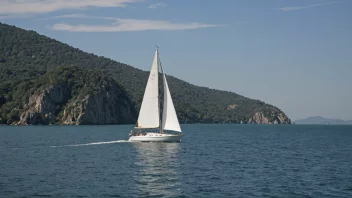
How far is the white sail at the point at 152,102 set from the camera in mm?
68250

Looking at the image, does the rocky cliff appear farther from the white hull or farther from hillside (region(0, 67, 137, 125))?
the white hull

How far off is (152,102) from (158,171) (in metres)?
28.3

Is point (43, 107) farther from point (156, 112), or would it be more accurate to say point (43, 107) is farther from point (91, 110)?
point (156, 112)

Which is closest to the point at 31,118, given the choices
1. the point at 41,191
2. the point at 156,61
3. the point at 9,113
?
the point at 9,113

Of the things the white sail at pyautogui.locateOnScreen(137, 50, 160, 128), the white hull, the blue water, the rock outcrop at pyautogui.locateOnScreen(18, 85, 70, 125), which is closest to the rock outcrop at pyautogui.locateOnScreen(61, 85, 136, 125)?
the rock outcrop at pyautogui.locateOnScreen(18, 85, 70, 125)

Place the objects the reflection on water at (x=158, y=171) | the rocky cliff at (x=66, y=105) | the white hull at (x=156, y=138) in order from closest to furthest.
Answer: the reflection on water at (x=158, y=171) < the white hull at (x=156, y=138) < the rocky cliff at (x=66, y=105)

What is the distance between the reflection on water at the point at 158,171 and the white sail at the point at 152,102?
5.34m

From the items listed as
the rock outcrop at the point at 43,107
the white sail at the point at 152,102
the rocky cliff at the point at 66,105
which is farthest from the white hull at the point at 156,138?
the rock outcrop at the point at 43,107

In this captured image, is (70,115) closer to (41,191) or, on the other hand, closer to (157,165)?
(157,165)

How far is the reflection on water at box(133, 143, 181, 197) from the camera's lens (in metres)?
32.0

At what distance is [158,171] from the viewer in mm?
41438

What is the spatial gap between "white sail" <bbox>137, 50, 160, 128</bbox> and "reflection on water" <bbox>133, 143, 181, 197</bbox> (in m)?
5.34

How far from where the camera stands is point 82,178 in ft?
120

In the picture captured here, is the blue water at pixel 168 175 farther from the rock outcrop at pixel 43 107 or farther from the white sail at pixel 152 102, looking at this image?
the rock outcrop at pixel 43 107
